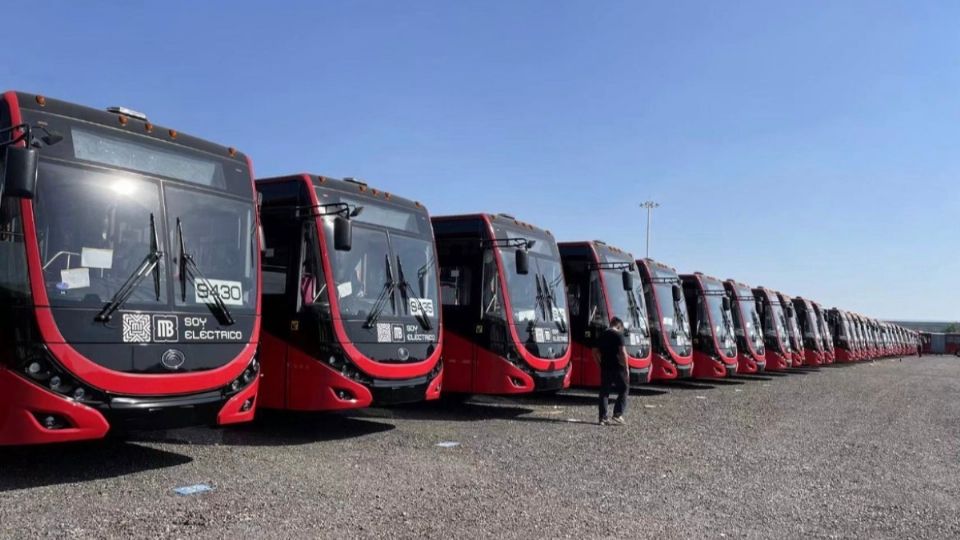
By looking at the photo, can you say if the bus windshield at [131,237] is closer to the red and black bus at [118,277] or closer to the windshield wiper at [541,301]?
the red and black bus at [118,277]

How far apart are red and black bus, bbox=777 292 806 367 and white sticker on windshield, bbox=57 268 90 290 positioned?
81.3ft

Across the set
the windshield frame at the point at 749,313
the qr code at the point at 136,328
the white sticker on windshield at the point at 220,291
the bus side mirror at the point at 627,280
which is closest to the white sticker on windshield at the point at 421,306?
the white sticker on windshield at the point at 220,291

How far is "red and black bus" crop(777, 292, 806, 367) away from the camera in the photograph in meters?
27.7

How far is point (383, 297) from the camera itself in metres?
9.63

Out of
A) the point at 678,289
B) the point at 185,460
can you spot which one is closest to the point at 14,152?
the point at 185,460

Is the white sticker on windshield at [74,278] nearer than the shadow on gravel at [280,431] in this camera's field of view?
Yes

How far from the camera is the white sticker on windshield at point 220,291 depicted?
7.27 m

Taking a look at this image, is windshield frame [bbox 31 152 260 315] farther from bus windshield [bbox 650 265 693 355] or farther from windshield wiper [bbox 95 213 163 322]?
bus windshield [bbox 650 265 693 355]

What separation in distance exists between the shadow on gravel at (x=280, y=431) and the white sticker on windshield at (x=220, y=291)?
2029 mm

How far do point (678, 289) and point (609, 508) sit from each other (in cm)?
1233

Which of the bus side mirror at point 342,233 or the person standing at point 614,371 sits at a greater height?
the bus side mirror at point 342,233

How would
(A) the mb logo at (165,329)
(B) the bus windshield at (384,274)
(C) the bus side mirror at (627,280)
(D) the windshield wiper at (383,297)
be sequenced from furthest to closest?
(C) the bus side mirror at (627,280) → (D) the windshield wiper at (383,297) → (B) the bus windshield at (384,274) → (A) the mb logo at (165,329)

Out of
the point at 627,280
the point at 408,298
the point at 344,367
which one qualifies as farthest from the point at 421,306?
the point at 627,280

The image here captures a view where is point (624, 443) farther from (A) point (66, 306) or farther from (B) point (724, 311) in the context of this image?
(B) point (724, 311)
